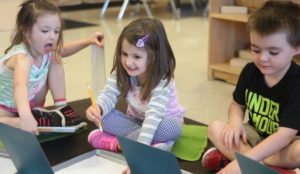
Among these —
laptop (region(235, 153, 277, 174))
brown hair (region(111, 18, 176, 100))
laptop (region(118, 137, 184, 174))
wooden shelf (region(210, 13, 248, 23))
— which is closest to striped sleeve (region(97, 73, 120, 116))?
brown hair (region(111, 18, 176, 100))

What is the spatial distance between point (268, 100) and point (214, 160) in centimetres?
20

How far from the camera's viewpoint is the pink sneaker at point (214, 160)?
1.14 m

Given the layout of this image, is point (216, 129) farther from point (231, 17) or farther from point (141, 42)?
point (231, 17)

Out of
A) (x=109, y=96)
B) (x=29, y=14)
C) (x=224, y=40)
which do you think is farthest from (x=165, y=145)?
(x=224, y=40)

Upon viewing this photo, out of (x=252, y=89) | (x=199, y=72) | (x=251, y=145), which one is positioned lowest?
(x=199, y=72)

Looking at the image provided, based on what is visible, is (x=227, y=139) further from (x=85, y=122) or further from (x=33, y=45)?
(x=33, y=45)

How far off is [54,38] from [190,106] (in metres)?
0.68

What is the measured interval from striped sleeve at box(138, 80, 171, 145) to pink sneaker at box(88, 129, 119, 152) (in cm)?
13

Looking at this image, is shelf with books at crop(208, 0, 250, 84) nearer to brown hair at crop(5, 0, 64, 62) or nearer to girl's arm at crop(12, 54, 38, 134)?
brown hair at crop(5, 0, 64, 62)

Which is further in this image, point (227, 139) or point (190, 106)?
point (190, 106)

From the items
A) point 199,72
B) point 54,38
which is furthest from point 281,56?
point 199,72

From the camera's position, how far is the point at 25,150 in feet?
3.10

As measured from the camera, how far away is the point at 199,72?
92.4 inches

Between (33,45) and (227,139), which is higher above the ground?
(33,45)
